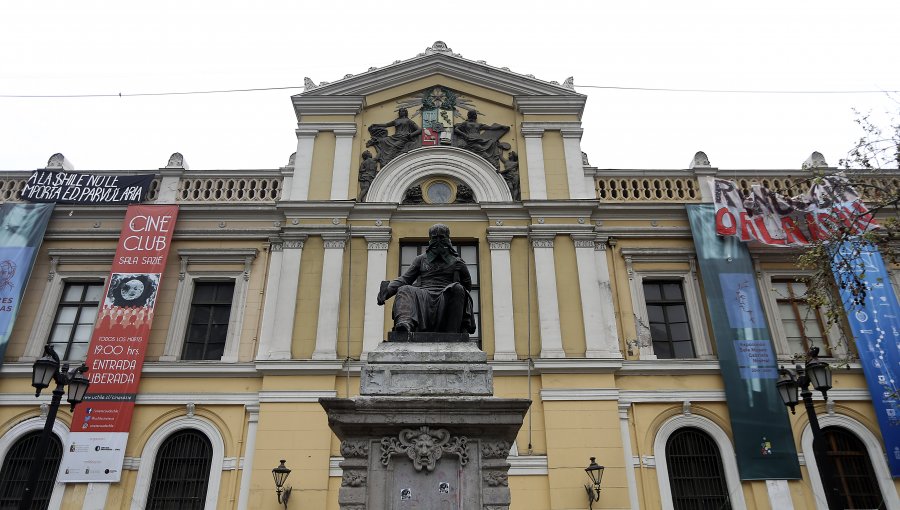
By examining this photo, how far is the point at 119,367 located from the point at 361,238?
6.13 m

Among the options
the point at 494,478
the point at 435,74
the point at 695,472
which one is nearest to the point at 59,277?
the point at 435,74

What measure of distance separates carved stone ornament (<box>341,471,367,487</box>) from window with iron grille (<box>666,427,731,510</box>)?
9.26m

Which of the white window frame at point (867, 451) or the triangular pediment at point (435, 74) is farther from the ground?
the triangular pediment at point (435, 74)

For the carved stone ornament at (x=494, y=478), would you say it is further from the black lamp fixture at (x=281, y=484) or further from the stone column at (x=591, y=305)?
the stone column at (x=591, y=305)

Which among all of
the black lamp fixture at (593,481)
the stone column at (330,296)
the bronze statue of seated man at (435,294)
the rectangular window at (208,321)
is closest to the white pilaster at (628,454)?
the black lamp fixture at (593,481)

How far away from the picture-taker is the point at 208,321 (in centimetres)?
1509

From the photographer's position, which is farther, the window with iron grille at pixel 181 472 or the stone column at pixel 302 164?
the stone column at pixel 302 164

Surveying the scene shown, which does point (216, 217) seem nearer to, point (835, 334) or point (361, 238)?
point (361, 238)

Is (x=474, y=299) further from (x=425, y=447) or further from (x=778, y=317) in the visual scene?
(x=425, y=447)

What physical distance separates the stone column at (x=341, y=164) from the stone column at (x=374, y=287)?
1.46 meters

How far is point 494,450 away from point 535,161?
1130cm

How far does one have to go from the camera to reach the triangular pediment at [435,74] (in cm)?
1739

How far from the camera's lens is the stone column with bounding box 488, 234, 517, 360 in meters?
14.3

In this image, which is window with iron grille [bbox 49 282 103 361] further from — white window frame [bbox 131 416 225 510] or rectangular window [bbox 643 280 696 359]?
rectangular window [bbox 643 280 696 359]
